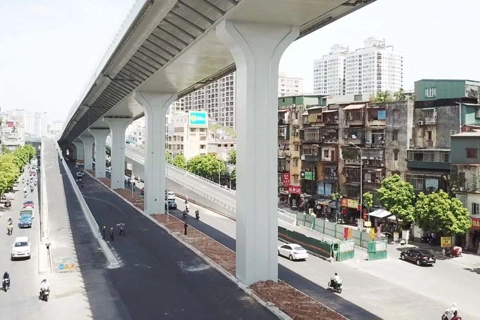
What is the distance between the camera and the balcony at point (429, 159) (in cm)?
4225

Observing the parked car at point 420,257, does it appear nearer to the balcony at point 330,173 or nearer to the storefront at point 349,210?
the storefront at point 349,210

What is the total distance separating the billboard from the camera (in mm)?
110169

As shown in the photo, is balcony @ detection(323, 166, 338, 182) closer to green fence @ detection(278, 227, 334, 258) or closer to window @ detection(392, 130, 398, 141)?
window @ detection(392, 130, 398, 141)

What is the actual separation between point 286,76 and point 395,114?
5625 inches

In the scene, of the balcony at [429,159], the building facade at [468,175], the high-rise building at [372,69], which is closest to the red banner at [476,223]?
the building facade at [468,175]

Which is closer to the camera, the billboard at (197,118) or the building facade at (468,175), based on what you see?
the building facade at (468,175)

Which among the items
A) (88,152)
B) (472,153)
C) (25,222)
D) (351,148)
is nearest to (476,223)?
(472,153)

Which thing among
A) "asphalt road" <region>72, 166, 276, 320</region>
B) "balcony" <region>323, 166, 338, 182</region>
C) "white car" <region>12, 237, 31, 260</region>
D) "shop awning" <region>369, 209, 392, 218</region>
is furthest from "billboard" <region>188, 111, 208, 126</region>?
"white car" <region>12, 237, 31, 260</region>

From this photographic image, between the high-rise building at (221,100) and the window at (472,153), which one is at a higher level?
the high-rise building at (221,100)

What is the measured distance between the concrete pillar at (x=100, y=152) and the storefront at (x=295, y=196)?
46.1 meters

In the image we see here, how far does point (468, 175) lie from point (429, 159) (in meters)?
5.72

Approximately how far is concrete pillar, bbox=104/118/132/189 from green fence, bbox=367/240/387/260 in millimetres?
48387

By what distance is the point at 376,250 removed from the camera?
34.0 m

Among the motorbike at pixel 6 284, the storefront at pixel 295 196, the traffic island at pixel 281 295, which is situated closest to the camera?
the traffic island at pixel 281 295
